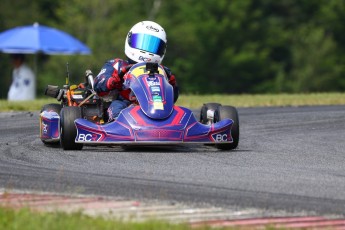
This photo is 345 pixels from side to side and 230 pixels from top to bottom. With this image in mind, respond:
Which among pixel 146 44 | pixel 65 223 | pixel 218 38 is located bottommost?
pixel 65 223

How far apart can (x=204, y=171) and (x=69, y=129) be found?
85.7 inches

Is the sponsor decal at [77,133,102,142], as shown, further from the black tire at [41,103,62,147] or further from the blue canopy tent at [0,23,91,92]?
the blue canopy tent at [0,23,91,92]

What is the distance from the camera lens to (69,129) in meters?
11.4

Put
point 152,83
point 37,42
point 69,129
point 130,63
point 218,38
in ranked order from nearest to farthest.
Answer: point 69,129
point 152,83
point 130,63
point 37,42
point 218,38

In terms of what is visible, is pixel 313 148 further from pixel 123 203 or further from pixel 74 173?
pixel 123 203

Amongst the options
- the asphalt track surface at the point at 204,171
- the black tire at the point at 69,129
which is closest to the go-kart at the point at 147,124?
the black tire at the point at 69,129

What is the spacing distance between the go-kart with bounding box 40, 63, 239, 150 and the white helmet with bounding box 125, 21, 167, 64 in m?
0.44

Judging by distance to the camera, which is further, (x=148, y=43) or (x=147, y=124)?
(x=148, y=43)

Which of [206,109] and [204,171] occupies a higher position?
[206,109]

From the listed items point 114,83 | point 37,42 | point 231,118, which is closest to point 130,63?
point 114,83

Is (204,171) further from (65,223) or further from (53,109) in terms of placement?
(53,109)

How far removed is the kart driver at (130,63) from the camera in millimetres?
12281

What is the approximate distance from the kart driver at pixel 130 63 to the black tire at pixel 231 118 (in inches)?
17.7

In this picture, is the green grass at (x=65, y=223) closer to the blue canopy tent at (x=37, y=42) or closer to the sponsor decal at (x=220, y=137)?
the sponsor decal at (x=220, y=137)
